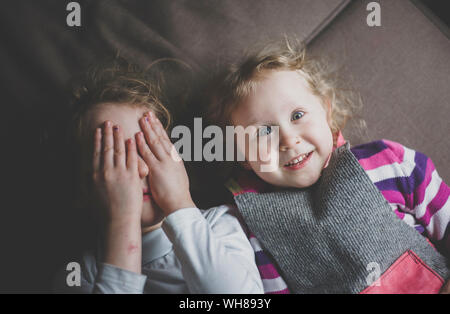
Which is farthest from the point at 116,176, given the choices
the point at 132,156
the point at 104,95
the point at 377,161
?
the point at 377,161

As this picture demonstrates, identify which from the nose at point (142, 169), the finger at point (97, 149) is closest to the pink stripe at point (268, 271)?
the nose at point (142, 169)

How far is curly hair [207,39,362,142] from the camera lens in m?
0.85

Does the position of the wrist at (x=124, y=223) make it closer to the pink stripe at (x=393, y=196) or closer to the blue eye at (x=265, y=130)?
the blue eye at (x=265, y=130)

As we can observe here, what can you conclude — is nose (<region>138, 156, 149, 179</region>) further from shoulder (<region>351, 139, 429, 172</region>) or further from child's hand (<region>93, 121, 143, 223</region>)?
shoulder (<region>351, 139, 429, 172</region>)

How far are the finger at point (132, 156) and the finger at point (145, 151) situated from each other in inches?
0.5

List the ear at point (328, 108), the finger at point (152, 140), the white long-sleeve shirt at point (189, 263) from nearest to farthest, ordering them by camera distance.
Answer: the white long-sleeve shirt at point (189, 263) → the finger at point (152, 140) → the ear at point (328, 108)

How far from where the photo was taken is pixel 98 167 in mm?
799

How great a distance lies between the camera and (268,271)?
82 centimetres

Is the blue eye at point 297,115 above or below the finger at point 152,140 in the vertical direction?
above

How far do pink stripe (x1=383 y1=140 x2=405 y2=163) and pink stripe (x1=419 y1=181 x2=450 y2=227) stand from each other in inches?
4.6

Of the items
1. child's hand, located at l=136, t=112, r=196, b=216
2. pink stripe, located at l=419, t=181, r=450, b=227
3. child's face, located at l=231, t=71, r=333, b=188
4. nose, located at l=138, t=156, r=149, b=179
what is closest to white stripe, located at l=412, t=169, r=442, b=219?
pink stripe, located at l=419, t=181, r=450, b=227

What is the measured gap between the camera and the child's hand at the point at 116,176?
0.77m

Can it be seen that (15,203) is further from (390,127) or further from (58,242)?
(390,127)

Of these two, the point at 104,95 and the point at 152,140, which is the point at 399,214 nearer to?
the point at 152,140
